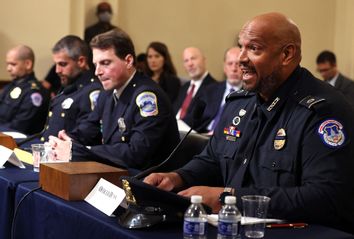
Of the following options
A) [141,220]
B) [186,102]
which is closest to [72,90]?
[186,102]

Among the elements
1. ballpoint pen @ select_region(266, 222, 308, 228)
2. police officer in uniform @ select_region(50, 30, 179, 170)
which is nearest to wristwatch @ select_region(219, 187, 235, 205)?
ballpoint pen @ select_region(266, 222, 308, 228)

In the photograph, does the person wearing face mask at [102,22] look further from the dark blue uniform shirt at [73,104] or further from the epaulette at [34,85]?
the dark blue uniform shirt at [73,104]

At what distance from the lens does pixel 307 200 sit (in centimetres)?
205

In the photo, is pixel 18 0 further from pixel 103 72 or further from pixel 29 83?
pixel 103 72

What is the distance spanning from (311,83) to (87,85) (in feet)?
7.97

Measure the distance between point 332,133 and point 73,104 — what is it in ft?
8.40

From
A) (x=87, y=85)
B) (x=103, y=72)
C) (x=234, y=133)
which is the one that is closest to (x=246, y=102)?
(x=234, y=133)

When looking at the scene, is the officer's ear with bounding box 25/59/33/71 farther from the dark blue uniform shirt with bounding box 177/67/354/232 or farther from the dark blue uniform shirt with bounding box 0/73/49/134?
the dark blue uniform shirt with bounding box 177/67/354/232

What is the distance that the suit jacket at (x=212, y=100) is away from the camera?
19.2 ft

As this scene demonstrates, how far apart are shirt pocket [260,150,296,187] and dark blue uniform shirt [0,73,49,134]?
3.49m

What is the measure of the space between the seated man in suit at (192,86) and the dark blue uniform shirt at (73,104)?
1872 mm

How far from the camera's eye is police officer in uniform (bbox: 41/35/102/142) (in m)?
4.38

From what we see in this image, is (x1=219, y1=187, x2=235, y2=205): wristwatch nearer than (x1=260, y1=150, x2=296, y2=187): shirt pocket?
Yes

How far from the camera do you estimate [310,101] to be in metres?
2.26
